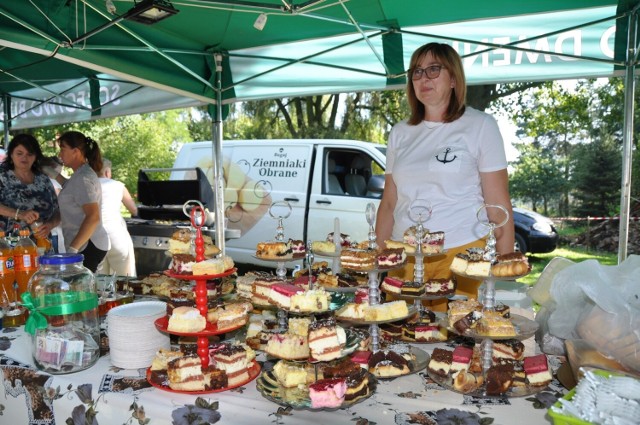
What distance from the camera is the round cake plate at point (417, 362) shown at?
5.63 ft

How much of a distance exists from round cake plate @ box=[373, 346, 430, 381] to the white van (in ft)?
16.2

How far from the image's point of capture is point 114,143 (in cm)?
2195

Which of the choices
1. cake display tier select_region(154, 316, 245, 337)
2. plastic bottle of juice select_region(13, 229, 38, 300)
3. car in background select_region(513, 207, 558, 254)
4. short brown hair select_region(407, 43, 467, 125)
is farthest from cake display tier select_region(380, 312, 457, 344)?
car in background select_region(513, 207, 558, 254)

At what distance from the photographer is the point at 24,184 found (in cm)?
449

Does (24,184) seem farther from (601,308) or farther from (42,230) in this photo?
(601,308)

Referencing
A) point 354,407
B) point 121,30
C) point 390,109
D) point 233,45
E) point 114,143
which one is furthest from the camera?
point 114,143

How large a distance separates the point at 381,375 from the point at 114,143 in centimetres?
2258

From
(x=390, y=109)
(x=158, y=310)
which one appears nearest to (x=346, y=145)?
(x=158, y=310)

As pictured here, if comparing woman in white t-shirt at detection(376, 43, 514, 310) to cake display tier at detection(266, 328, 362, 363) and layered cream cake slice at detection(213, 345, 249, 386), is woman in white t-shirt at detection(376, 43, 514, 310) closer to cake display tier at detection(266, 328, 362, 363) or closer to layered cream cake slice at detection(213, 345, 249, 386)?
cake display tier at detection(266, 328, 362, 363)

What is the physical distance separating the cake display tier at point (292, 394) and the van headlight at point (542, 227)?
863 cm

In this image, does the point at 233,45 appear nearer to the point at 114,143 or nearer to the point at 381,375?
the point at 381,375

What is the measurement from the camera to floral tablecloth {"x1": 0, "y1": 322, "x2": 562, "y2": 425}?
4.72ft

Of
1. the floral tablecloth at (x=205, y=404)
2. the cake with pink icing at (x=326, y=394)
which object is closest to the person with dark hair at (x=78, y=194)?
the floral tablecloth at (x=205, y=404)

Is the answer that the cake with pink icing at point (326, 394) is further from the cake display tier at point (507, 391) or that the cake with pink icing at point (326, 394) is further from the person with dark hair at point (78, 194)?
the person with dark hair at point (78, 194)
